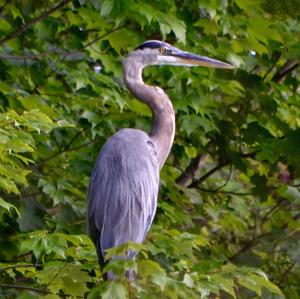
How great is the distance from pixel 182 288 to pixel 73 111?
2.25m

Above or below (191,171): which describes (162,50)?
above

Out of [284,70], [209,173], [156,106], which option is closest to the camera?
[156,106]

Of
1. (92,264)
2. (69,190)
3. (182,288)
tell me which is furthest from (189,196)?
(182,288)

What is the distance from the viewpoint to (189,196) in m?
6.25

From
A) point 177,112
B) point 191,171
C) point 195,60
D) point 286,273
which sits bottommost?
point 286,273

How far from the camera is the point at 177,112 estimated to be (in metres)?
5.99

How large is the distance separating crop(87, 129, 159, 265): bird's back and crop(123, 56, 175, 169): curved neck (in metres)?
0.34

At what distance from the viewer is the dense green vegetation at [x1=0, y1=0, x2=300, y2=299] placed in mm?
5098

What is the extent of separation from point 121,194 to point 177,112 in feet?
4.97

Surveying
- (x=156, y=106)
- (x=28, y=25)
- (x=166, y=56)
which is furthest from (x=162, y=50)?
(x=28, y=25)

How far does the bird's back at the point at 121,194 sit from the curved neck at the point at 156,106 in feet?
1.10

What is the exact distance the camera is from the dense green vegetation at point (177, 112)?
201 inches

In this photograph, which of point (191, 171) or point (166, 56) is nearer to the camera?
point (166, 56)

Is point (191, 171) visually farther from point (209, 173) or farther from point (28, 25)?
point (28, 25)
